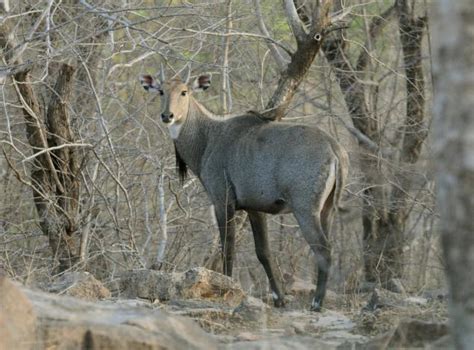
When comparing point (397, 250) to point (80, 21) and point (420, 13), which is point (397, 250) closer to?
point (420, 13)

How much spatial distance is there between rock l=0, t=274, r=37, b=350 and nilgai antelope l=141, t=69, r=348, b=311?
466cm

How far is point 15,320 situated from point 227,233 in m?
5.56

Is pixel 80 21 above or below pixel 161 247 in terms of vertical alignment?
above

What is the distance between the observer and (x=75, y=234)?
12.2 m

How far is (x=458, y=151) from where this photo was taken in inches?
156

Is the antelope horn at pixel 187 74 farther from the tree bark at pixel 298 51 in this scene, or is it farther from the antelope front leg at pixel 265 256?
the antelope front leg at pixel 265 256

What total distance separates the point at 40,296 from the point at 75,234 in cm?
617

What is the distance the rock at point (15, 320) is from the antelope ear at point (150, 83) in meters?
6.38

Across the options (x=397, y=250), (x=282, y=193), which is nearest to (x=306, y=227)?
(x=282, y=193)

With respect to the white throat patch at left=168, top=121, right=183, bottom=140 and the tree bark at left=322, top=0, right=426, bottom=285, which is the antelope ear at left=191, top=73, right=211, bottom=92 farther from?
the tree bark at left=322, top=0, right=426, bottom=285

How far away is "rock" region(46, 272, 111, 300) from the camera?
27.7ft

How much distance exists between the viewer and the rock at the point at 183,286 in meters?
9.09

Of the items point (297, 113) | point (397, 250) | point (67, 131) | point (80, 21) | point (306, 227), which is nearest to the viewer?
point (306, 227)

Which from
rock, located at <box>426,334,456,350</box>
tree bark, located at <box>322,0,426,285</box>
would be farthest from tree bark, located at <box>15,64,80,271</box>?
rock, located at <box>426,334,456,350</box>
